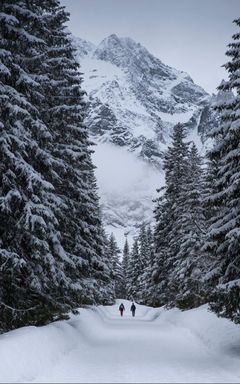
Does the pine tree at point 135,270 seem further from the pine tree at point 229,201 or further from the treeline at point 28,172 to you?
the pine tree at point 229,201

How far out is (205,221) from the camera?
120 ft

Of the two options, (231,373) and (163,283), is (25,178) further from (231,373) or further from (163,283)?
(163,283)

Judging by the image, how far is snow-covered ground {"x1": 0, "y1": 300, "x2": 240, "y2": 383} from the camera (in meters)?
12.0

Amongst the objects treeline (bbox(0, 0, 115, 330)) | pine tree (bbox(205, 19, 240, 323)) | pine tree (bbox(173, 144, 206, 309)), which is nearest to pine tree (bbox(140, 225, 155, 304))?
pine tree (bbox(173, 144, 206, 309))

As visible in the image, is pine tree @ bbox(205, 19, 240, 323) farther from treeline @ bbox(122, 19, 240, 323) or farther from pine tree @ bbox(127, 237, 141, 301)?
pine tree @ bbox(127, 237, 141, 301)

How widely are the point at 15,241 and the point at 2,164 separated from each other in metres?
2.38

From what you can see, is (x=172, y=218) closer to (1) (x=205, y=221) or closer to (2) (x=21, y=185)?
(1) (x=205, y=221)

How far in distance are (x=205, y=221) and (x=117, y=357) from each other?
70.3 feet

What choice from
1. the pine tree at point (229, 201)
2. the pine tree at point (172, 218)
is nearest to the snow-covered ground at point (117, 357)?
the pine tree at point (229, 201)

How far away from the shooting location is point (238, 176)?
15.3 meters

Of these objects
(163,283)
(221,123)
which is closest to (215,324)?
(221,123)

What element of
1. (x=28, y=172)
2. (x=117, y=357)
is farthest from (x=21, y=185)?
(x=117, y=357)

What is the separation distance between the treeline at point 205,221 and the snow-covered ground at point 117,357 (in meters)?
1.55

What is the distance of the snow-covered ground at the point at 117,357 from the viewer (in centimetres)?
1202
